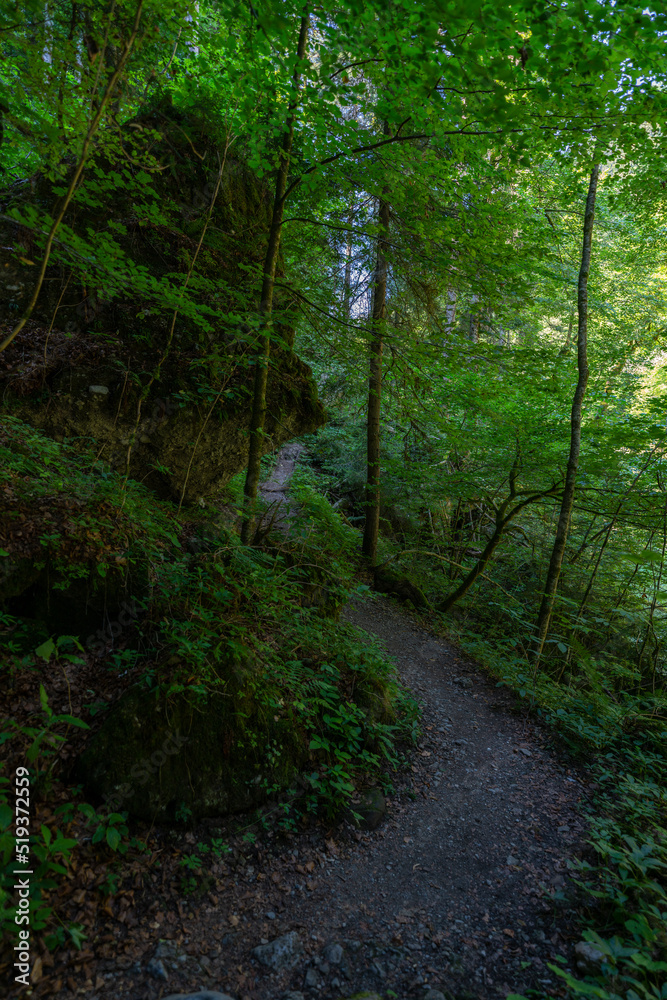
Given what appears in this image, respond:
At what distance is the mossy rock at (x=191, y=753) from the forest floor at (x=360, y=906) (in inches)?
8.2

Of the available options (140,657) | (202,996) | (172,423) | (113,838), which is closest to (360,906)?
(202,996)

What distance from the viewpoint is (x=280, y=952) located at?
2.97 metres

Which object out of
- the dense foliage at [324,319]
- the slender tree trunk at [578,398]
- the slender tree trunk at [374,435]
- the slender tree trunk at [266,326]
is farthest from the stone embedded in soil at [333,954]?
the slender tree trunk at [374,435]

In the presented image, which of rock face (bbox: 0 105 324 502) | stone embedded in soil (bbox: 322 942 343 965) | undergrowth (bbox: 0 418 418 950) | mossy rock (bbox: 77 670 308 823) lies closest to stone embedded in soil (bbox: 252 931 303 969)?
stone embedded in soil (bbox: 322 942 343 965)

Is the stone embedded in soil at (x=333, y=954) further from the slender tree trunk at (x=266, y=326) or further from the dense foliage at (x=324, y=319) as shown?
the slender tree trunk at (x=266, y=326)

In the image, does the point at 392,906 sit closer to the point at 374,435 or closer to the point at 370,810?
the point at 370,810

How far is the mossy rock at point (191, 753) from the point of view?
3.34m

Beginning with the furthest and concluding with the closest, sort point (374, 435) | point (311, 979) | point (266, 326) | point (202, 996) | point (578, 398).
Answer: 1. point (374, 435)
2. point (578, 398)
3. point (266, 326)
4. point (311, 979)
5. point (202, 996)

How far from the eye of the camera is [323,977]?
2.88 meters

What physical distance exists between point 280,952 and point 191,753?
1414mm

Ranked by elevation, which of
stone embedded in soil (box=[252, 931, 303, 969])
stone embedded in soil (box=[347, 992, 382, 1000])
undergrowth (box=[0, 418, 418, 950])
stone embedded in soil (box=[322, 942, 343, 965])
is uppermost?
undergrowth (box=[0, 418, 418, 950])

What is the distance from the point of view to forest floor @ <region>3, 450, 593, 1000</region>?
2736 millimetres

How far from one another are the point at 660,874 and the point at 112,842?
4.07 metres

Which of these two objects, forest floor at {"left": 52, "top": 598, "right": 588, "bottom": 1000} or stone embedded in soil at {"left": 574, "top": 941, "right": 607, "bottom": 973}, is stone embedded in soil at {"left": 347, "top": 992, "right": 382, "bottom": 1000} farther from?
stone embedded in soil at {"left": 574, "top": 941, "right": 607, "bottom": 973}
